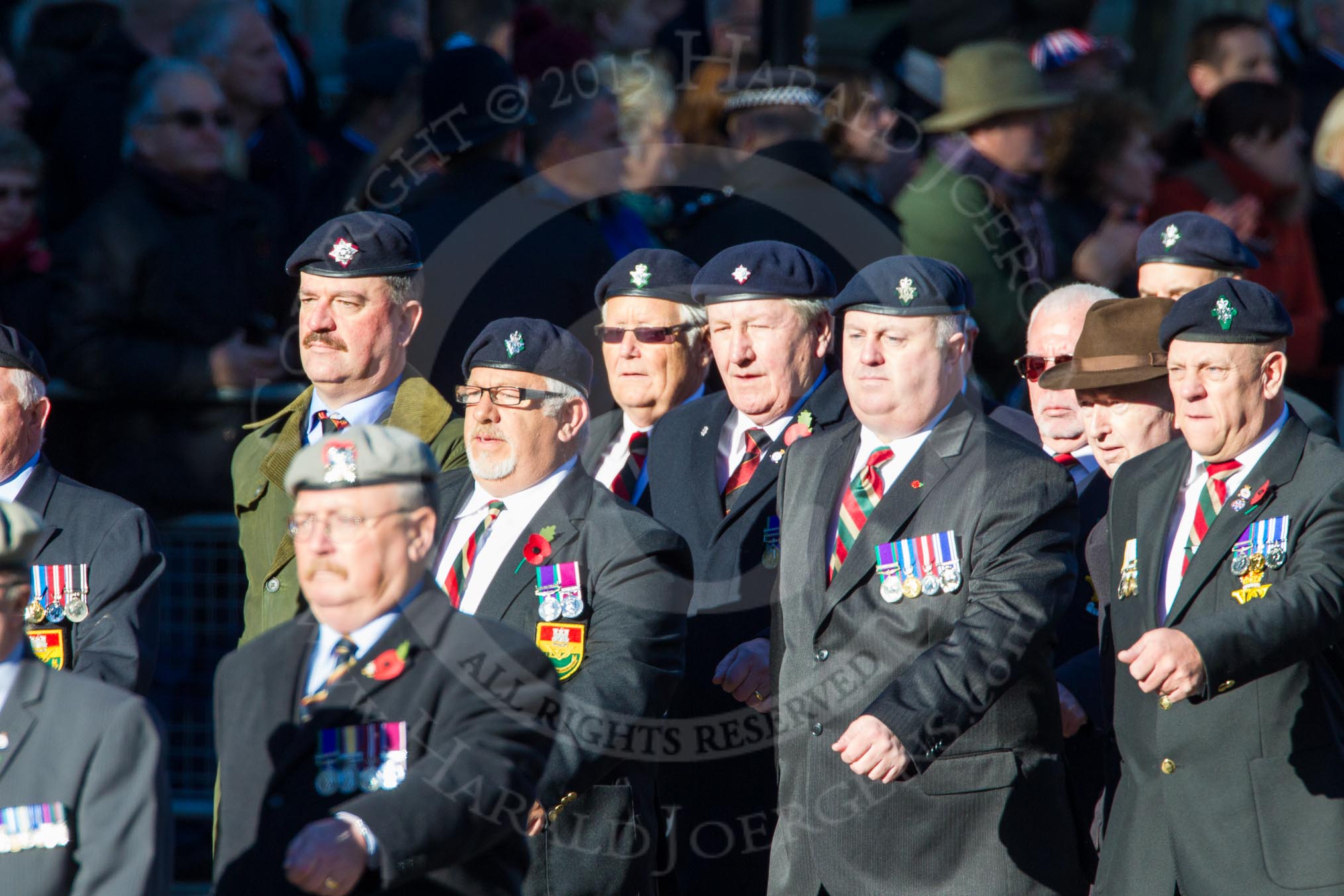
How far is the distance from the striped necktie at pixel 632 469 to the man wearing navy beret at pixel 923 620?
1.13 meters

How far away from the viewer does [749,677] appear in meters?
5.88

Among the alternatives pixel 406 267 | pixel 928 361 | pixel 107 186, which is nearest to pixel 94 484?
pixel 107 186

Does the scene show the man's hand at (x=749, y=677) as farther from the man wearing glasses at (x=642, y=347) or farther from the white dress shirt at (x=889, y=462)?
the man wearing glasses at (x=642, y=347)

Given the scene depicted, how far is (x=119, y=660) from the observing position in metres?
5.53

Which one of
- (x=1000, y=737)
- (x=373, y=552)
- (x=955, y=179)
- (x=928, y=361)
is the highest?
(x=955, y=179)

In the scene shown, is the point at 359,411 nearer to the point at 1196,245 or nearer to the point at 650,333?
the point at 650,333

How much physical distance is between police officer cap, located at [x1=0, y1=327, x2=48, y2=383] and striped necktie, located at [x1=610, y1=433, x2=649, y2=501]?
184 cm

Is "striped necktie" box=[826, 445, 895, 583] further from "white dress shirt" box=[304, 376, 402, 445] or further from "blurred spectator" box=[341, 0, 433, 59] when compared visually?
"blurred spectator" box=[341, 0, 433, 59]

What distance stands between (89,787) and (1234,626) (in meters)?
2.67

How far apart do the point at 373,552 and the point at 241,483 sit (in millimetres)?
1989

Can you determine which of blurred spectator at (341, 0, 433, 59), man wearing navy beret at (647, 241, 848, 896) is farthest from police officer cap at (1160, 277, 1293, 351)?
blurred spectator at (341, 0, 433, 59)

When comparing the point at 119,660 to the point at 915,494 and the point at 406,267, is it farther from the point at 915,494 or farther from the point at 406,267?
the point at 915,494

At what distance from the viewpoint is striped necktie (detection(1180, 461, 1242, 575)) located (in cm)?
532

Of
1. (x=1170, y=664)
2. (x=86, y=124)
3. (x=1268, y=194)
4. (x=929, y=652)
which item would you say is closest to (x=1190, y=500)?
(x=1170, y=664)
